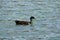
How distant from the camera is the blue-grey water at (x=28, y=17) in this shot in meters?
4.11

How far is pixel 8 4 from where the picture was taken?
14.2ft

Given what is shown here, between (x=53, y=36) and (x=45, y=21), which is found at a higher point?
(x=45, y=21)

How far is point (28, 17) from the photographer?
4305 millimetres

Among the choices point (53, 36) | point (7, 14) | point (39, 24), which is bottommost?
point (53, 36)

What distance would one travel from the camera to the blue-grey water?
162 inches

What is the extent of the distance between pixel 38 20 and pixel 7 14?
726 millimetres

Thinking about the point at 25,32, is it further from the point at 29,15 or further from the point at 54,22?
the point at 54,22

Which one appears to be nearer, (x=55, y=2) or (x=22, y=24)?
(x=22, y=24)

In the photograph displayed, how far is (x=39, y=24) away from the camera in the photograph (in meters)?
4.24

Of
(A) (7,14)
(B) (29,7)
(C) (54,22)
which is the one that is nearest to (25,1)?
(B) (29,7)

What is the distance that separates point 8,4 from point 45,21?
952mm

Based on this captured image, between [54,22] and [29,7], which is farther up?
[29,7]

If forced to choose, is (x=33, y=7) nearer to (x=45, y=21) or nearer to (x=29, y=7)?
(x=29, y=7)

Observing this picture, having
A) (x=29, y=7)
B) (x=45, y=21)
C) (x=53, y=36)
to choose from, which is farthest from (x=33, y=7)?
(x=53, y=36)
